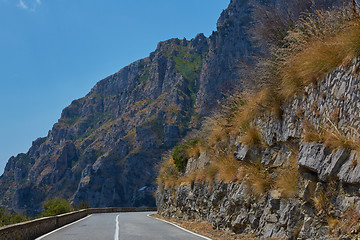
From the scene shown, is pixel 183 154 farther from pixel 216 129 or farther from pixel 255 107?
pixel 255 107

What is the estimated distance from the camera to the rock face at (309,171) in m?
7.05

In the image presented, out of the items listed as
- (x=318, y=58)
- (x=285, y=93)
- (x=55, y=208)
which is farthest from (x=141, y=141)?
(x=318, y=58)

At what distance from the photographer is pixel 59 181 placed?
578 ft

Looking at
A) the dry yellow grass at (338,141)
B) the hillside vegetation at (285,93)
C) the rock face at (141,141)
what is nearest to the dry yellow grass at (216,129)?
the hillside vegetation at (285,93)

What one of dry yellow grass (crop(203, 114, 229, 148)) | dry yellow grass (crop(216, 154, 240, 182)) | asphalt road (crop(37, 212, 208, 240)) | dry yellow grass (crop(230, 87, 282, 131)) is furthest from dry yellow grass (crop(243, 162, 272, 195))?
dry yellow grass (crop(203, 114, 229, 148))

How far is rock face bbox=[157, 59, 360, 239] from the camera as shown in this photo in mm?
7051

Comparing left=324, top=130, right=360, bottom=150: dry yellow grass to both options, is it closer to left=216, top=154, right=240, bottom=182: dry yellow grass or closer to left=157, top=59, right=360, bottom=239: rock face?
left=157, top=59, right=360, bottom=239: rock face

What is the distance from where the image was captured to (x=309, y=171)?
27.3ft

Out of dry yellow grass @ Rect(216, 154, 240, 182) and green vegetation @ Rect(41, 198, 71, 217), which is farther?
green vegetation @ Rect(41, 198, 71, 217)

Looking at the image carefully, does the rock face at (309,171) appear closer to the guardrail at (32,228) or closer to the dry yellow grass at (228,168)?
the dry yellow grass at (228,168)

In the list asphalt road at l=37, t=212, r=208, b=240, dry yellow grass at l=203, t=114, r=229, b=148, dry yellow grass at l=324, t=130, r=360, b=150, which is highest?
dry yellow grass at l=203, t=114, r=229, b=148

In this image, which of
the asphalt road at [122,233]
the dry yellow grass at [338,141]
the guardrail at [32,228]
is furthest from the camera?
the asphalt road at [122,233]

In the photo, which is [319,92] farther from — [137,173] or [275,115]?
[137,173]

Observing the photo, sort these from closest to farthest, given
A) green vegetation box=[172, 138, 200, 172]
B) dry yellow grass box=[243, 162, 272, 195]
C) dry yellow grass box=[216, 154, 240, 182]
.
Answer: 1. dry yellow grass box=[243, 162, 272, 195]
2. dry yellow grass box=[216, 154, 240, 182]
3. green vegetation box=[172, 138, 200, 172]
